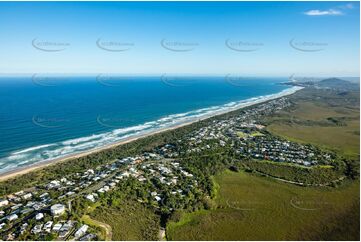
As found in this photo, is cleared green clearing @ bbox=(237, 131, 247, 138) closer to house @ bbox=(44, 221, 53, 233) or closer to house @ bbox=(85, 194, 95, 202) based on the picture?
house @ bbox=(85, 194, 95, 202)

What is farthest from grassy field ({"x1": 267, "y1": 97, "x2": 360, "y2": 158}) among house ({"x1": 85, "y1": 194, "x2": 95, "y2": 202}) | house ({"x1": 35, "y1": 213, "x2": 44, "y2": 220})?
house ({"x1": 35, "y1": 213, "x2": 44, "y2": 220})

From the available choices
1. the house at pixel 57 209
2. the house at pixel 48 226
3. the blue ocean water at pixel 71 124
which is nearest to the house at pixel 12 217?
the house at pixel 57 209

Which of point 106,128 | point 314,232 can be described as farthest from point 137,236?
point 106,128

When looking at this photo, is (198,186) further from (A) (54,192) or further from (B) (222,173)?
(A) (54,192)

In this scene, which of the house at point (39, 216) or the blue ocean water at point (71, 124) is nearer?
the house at point (39, 216)

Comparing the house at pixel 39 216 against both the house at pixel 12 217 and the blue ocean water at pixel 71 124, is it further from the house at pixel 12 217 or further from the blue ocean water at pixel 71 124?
the blue ocean water at pixel 71 124

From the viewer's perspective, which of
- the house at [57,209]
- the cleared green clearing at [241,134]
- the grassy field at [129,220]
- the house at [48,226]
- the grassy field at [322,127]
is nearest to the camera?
the house at [48,226]

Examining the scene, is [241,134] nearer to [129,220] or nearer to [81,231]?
[129,220]
